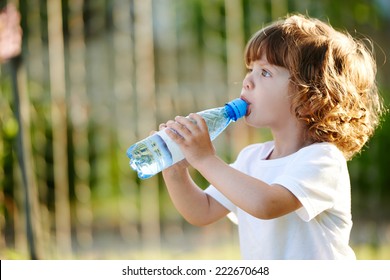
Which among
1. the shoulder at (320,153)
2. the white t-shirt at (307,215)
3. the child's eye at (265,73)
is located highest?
the child's eye at (265,73)

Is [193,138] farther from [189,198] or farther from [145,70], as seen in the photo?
[145,70]

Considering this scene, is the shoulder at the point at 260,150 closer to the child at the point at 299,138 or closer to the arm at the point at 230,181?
the child at the point at 299,138

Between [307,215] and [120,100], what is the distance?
232 cm

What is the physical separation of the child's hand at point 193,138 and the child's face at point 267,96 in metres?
0.17

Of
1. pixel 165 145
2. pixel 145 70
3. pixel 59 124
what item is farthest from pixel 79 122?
pixel 165 145

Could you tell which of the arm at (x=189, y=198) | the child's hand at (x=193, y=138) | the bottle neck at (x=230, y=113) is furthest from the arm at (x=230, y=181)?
the arm at (x=189, y=198)

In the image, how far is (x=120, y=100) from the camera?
13.5 feet

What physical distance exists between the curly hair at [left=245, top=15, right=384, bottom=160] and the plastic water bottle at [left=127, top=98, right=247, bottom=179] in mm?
165

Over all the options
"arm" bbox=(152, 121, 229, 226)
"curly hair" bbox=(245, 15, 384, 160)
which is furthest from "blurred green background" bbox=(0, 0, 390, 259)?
"curly hair" bbox=(245, 15, 384, 160)

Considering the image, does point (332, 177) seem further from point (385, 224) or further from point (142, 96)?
point (385, 224)

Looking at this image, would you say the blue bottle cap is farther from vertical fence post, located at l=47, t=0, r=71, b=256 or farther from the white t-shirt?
vertical fence post, located at l=47, t=0, r=71, b=256

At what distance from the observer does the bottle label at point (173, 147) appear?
204 centimetres

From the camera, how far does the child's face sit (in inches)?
82.0
